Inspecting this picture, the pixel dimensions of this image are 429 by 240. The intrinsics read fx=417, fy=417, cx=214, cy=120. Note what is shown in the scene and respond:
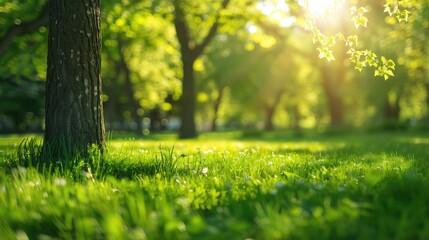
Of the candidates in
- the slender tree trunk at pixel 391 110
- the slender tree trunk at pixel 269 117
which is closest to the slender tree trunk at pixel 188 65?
the slender tree trunk at pixel 391 110

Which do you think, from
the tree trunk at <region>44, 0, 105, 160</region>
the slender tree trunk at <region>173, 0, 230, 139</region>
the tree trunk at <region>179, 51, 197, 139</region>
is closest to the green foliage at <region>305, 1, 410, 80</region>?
the tree trunk at <region>44, 0, 105, 160</region>

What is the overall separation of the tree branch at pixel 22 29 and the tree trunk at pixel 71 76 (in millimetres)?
8287

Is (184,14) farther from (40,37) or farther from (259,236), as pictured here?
(259,236)

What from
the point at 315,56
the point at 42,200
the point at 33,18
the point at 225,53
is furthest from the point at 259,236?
the point at 225,53

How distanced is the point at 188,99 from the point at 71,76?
1722 cm

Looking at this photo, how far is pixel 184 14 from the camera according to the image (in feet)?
70.6

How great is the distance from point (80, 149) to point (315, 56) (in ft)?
92.0

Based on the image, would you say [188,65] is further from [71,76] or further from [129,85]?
[71,76]

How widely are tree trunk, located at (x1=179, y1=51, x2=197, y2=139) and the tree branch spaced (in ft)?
32.6

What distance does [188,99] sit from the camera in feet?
77.1

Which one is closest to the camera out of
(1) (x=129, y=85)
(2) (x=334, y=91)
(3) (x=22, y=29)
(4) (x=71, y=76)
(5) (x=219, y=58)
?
(4) (x=71, y=76)

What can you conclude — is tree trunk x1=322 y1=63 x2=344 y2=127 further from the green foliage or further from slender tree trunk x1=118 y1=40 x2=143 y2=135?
the green foliage

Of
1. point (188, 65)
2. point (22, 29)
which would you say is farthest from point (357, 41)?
point (188, 65)

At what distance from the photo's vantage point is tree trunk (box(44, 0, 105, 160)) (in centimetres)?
629
